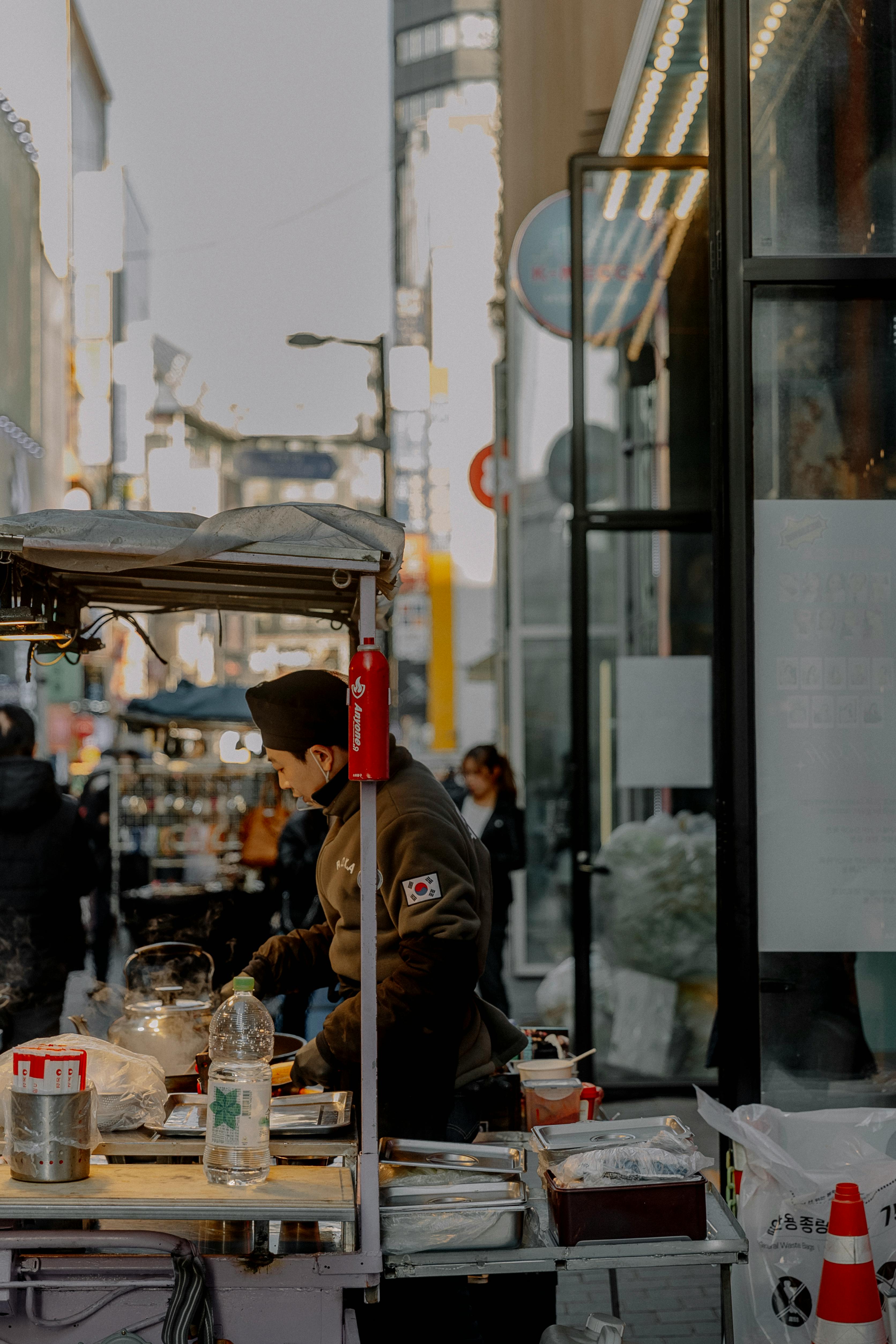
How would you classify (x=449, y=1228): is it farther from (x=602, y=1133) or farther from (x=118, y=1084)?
(x=118, y=1084)

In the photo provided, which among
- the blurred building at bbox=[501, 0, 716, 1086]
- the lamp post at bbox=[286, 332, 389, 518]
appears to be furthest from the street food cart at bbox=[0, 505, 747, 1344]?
the lamp post at bbox=[286, 332, 389, 518]

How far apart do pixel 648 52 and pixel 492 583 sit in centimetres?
1333

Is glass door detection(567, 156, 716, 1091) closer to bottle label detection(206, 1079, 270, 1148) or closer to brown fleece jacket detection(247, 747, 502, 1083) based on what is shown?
brown fleece jacket detection(247, 747, 502, 1083)

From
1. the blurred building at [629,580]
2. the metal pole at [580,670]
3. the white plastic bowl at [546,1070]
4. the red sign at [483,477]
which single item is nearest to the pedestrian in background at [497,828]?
the blurred building at [629,580]

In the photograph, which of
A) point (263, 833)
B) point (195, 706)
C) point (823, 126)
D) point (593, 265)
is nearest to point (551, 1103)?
point (823, 126)

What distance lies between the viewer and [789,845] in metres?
4.55

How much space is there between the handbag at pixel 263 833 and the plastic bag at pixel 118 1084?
7657 millimetres

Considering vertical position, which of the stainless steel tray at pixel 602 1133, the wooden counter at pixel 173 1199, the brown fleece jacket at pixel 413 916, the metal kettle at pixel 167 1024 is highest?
the brown fleece jacket at pixel 413 916

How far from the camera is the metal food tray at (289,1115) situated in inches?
134

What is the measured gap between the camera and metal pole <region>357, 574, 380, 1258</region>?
309 cm

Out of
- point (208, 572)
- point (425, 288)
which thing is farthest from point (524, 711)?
point (425, 288)

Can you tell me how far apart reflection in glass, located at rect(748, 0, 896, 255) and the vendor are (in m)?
2.42

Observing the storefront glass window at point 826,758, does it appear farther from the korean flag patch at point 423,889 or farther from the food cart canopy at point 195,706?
the food cart canopy at point 195,706

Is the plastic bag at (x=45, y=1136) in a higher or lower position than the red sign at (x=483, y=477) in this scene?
lower
